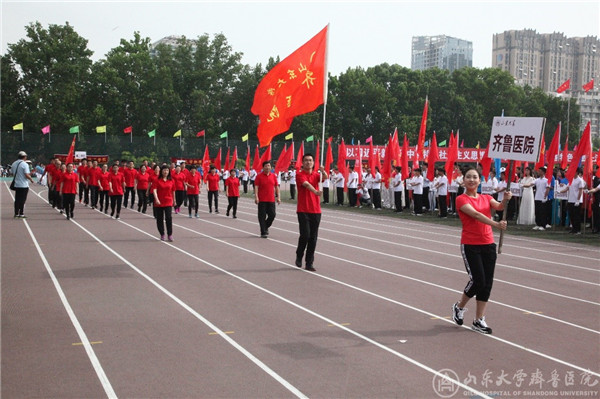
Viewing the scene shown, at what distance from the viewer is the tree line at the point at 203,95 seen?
224 feet

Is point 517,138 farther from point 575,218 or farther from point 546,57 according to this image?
point 546,57

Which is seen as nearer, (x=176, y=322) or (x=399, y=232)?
(x=176, y=322)

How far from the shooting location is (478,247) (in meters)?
6.93

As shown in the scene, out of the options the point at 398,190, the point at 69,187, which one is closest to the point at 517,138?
the point at 69,187

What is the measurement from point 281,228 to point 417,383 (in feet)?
42.7

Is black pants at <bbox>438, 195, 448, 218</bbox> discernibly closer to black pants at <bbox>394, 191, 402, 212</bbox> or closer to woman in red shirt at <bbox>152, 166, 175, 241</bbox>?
black pants at <bbox>394, 191, 402, 212</bbox>

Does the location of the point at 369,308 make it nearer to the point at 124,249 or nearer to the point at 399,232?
the point at 124,249

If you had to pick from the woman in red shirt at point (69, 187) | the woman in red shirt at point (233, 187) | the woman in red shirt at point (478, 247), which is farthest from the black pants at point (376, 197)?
the woman in red shirt at point (478, 247)

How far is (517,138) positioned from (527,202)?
39.1 feet

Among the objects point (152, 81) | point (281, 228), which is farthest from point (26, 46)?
point (281, 228)

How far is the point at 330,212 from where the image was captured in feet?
84.7

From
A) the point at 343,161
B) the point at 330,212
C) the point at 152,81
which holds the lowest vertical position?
the point at 330,212

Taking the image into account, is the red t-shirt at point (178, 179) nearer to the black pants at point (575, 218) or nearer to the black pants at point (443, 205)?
the black pants at point (443, 205)

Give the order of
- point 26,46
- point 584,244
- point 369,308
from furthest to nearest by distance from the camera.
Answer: point 26,46
point 584,244
point 369,308
